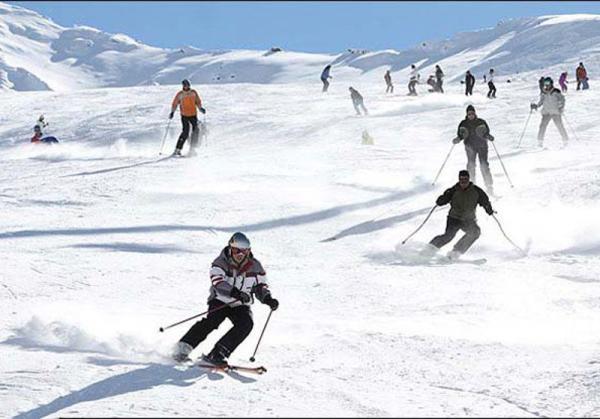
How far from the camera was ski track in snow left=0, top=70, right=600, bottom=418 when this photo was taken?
5.46m

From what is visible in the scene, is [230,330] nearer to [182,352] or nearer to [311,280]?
[182,352]

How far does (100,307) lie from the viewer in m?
7.94

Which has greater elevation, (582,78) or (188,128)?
(582,78)

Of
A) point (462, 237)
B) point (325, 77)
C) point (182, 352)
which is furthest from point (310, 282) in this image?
point (325, 77)

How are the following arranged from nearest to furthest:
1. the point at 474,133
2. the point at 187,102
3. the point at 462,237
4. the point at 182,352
Result: the point at 182,352 < the point at 462,237 < the point at 474,133 < the point at 187,102

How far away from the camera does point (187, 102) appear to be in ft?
56.9

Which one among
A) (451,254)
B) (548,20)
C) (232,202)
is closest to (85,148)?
(232,202)

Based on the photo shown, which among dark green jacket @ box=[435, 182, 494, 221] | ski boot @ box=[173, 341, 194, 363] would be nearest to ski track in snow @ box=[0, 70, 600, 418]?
ski boot @ box=[173, 341, 194, 363]

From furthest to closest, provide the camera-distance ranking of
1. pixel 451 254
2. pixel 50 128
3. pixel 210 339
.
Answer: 1. pixel 50 128
2. pixel 451 254
3. pixel 210 339

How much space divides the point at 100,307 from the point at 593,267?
17.0 ft

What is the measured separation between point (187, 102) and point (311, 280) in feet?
29.6

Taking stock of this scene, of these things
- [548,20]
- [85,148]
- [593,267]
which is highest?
[548,20]

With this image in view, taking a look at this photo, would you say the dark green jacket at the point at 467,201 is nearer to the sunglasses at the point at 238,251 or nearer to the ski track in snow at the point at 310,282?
the ski track in snow at the point at 310,282

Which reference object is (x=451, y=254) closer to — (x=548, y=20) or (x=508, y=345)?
(x=508, y=345)
